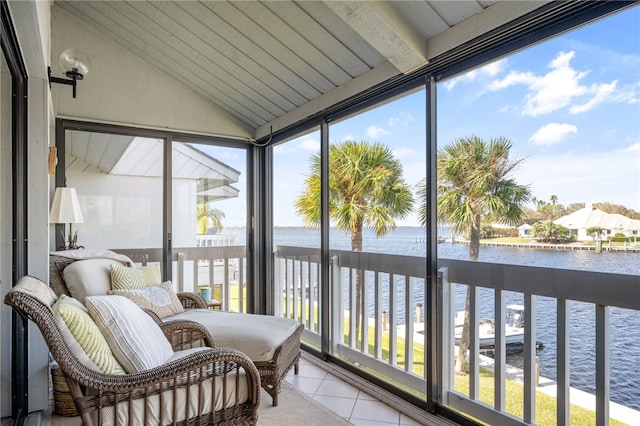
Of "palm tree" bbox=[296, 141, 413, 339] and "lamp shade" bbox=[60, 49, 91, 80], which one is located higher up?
"lamp shade" bbox=[60, 49, 91, 80]

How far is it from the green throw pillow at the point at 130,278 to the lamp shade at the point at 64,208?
517mm

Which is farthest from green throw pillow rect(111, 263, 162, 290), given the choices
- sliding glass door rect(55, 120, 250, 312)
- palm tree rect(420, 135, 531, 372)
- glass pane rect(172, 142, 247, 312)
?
palm tree rect(420, 135, 531, 372)

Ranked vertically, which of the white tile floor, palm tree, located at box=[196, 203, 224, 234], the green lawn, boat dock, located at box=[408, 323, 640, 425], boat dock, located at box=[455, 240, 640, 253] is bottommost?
the white tile floor

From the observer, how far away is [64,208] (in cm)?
312

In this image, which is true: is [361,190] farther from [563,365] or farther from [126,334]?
A: [126,334]

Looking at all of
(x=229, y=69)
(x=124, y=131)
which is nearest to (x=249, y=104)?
(x=229, y=69)

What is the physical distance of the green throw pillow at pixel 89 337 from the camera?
158 cm

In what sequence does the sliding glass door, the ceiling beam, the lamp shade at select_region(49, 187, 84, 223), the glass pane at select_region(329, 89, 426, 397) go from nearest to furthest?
1. the ceiling beam
2. the glass pane at select_region(329, 89, 426, 397)
3. the lamp shade at select_region(49, 187, 84, 223)
4. the sliding glass door

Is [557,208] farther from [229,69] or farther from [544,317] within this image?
[229,69]

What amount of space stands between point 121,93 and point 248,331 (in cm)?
275

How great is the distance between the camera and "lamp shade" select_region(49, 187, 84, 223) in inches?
122

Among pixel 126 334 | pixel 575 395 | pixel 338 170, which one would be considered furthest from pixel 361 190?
pixel 126 334

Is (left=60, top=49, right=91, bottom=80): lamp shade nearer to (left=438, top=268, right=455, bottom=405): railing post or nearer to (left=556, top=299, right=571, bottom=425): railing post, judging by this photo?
(left=438, top=268, right=455, bottom=405): railing post

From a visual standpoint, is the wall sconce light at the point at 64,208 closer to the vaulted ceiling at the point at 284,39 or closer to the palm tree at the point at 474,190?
the vaulted ceiling at the point at 284,39
